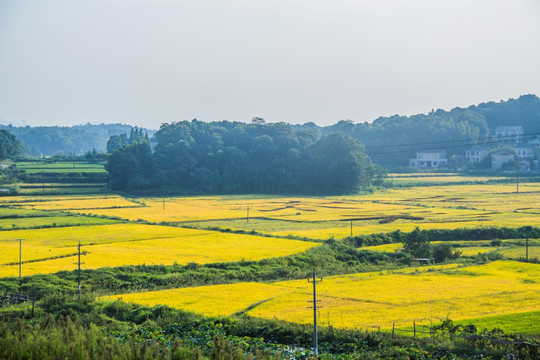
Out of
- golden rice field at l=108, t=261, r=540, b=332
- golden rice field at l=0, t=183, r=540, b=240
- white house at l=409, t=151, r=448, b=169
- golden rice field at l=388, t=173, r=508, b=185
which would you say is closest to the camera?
golden rice field at l=108, t=261, r=540, b=332

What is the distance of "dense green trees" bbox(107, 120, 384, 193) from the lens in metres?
81.7

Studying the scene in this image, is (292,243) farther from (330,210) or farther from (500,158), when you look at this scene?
(500,158)

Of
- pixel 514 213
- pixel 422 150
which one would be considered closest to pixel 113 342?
pixel 514 213

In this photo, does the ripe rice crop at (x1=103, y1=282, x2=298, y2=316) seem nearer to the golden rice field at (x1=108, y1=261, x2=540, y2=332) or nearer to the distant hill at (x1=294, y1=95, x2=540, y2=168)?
the golden rice field at (x1=108, y1=261, x2=540, y2=332)

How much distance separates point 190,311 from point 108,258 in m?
12.5

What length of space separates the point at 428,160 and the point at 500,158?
17383mm

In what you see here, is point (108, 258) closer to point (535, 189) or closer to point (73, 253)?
point (73, 253)

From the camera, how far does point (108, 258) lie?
3612 cm

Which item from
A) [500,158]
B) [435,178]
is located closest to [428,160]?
[500,158]

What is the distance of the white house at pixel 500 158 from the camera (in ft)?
346

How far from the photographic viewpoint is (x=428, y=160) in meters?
122

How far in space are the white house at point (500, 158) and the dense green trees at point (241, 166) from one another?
82.3 ft

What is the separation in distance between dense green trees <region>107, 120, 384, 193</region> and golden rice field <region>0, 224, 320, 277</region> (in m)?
32.5

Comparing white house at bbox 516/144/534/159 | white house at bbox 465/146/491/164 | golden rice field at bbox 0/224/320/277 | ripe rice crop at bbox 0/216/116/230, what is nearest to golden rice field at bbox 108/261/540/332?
golden rice field at bbox 0/224/320/277
